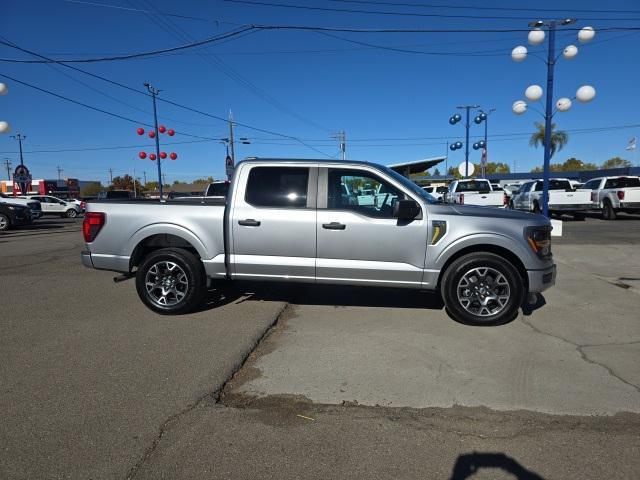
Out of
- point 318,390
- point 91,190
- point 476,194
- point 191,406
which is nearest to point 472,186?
point 476,194

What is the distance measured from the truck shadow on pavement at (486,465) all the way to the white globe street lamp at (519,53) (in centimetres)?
1553

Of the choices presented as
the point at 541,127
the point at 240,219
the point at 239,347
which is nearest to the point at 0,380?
the point at 239,347

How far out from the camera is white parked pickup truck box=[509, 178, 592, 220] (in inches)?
734

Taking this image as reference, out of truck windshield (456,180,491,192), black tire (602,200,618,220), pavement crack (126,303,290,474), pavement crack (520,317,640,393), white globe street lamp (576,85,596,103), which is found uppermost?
white globe street lamp (576,85,596,103)

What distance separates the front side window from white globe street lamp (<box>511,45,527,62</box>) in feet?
41.6

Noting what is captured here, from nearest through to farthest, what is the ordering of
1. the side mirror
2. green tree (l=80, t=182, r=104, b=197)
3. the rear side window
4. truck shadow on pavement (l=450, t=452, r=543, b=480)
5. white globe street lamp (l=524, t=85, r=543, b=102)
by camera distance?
truck shadow on pavement (l=450, t=452, r=543, b=480)
the side mirror
the rear side window
white globe street lamp (l=524, t=85, r=543, b=102)
green tree (l=80, t=182, r=104, b=197)

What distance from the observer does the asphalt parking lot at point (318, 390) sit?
262 centimetres

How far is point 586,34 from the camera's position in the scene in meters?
13.2

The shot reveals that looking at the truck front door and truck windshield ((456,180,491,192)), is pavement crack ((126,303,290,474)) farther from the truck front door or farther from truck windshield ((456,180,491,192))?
truck windshield ((456,180,491,192))

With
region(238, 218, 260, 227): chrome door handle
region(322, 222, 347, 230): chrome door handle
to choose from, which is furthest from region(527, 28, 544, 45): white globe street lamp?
region(238, 218, 260, 227): chrome door handle

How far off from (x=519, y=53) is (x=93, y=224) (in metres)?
14.9

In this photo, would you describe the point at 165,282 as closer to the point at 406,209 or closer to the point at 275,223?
the point at 275,223

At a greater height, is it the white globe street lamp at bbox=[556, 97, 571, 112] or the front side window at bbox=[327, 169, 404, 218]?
the white globe street lamp at bbox=[556, 97, 571, 112]

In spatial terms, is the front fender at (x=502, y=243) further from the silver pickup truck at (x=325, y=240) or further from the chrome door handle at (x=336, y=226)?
the chrome door handle at (x=336, y=226)
